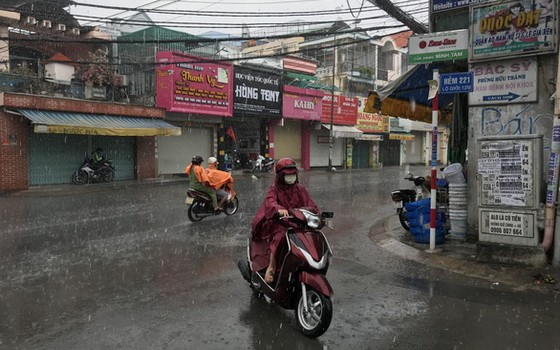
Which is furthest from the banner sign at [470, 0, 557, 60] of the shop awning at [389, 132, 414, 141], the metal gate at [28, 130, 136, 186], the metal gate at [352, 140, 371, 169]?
the shop awning at [389, 132, 414, 141]

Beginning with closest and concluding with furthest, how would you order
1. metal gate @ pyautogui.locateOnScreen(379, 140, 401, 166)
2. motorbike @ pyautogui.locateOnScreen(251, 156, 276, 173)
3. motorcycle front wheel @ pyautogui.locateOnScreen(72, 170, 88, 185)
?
motorcycle front wheel @ pyautogui.locateOnScreen(72, 170, 88, 185)
motorbike @ pyautogui.locateOnScreen(251, 156, 276, 173)
metal gate @ pyautogui.locateOnScreen(379, 140, 401, 166)

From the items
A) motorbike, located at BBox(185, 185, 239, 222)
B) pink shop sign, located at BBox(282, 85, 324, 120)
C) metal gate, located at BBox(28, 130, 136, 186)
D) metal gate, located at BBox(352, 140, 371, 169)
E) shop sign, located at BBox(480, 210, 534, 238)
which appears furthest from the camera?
metal gate, located at BBox(352, 140, 371, 169)

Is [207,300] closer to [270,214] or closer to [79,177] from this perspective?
[270,214]

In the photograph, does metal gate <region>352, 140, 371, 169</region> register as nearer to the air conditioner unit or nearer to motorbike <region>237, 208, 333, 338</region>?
the air conditioner unit

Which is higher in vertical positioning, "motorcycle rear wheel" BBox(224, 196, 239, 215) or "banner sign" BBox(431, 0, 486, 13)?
"banner sign" BBox(431, 0, 486, 13)

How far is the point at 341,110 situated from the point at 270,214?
2756cm

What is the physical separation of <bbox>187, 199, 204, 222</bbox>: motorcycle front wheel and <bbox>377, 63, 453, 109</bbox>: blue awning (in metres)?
4.76

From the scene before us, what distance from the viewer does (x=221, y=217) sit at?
10.6 metres

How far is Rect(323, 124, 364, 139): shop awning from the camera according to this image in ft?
98.1

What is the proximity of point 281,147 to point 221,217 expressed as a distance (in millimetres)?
18232

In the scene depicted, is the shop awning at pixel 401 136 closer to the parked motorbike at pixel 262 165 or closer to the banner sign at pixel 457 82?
the parked motorbike at pixel 262 165

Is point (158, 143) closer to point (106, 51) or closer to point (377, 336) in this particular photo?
point (106, 51)

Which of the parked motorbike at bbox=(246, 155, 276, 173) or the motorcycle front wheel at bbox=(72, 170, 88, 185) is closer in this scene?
the motorcycle front wheel at bbox=(72, 170, 88, 185)

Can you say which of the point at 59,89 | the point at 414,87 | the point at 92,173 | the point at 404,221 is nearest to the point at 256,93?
the point at 92,173
